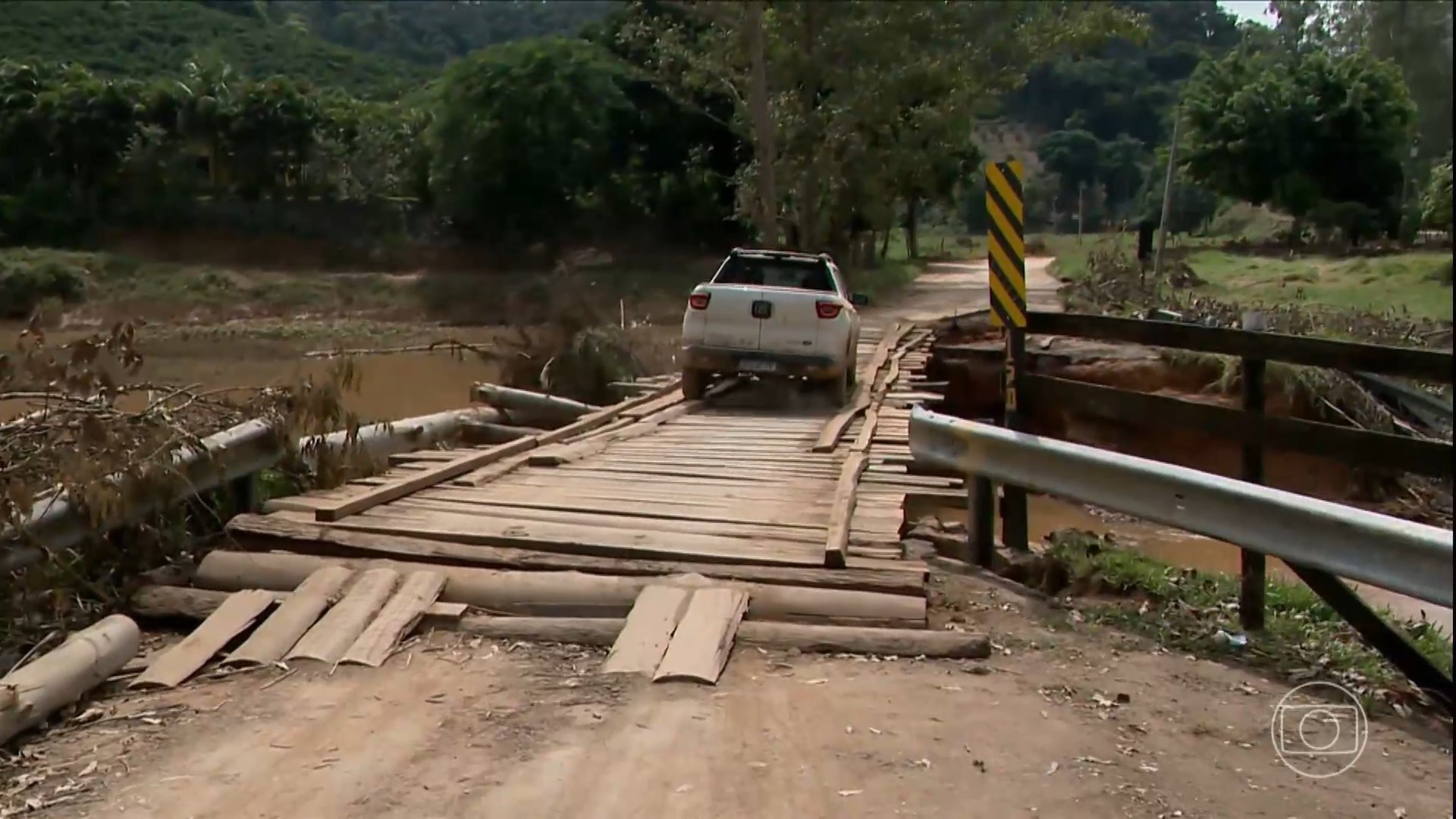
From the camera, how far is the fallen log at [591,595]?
18.7 feet

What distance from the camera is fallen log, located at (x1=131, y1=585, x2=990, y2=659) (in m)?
5.40

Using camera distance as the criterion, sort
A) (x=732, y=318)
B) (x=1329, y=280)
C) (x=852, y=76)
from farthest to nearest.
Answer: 1. (x=852, y=76)
2. (x=1329, y=280)
3. (x=732, y=318)

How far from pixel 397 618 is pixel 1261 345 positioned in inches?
166

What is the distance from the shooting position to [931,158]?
32.7 m

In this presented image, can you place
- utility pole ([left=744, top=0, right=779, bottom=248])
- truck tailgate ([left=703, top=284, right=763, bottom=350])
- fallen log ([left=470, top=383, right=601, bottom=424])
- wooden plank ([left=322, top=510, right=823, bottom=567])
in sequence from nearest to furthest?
wooden plank ([left=322, top=510, right=823, bottom=567])
truck tailgate ([left=703, top=284, right=763, bottom=350])
fallen log ([left=470, top=383, right=601, bottom=424])
utility pole ([left=744, top=0, right=779, bottom=248])

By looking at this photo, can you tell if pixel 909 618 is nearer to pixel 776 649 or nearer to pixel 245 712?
pixel 776 649

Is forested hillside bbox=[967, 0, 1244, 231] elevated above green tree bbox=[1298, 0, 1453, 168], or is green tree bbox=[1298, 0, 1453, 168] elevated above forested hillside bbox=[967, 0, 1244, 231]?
forested hillside bbox=[967, 0, 1244, 231]

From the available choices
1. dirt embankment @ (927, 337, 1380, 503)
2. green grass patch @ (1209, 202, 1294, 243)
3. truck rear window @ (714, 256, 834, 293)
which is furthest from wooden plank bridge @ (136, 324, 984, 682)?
green grass patch @ (1209, 202, 1294, 243)

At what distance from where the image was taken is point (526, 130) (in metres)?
40.1

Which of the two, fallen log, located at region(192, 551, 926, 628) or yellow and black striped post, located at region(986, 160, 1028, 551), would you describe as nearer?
fallen log, located at region(192, 551, 926, 628)

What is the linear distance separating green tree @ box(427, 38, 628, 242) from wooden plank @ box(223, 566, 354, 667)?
35258 millimetres

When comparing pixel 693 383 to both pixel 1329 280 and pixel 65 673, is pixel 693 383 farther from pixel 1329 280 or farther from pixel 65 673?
pixel 1329 280

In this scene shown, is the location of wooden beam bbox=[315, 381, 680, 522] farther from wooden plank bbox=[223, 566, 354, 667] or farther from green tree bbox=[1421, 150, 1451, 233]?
green tree bbox=[1421, 150, 1451, 233]

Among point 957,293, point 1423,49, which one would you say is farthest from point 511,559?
point 957,293
